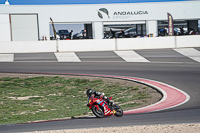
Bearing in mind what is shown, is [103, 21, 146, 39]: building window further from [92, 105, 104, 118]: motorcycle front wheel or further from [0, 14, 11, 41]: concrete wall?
[92, 105, 104, 118]: motorcycle front wheel

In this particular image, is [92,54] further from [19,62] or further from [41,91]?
[41,91]

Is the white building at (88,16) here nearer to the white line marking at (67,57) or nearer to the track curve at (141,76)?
the white line marking at (67,57)

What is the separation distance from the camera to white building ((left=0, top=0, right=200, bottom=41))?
44875mm

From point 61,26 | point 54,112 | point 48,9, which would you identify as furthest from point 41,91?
point 61,26

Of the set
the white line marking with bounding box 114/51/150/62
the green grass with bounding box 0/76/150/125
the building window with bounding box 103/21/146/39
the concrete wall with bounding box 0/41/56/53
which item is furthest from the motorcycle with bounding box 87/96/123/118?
the building window with bounding box 103/21/146/39

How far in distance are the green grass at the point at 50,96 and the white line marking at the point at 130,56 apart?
8180 mm

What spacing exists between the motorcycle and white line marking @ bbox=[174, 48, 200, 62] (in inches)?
686

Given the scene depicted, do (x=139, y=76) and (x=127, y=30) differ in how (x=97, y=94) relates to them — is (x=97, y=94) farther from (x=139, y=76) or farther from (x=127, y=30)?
(x=127, y=30)

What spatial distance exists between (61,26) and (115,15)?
7789 mm

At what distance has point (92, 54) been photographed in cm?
3008

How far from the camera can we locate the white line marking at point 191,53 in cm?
2752

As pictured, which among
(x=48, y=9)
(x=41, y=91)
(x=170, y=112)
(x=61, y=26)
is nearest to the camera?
(x=170, y=112)

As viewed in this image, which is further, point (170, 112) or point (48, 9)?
point (48, 9)

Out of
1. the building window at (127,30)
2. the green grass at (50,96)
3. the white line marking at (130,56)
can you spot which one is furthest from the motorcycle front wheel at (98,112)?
the building window at (127,30)
